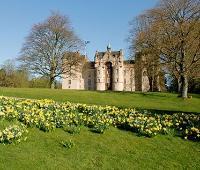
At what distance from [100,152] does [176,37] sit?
1439 inches

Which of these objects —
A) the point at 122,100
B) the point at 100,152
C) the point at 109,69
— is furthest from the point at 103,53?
the point at 100,152

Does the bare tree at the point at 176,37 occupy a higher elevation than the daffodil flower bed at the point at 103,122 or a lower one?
higher

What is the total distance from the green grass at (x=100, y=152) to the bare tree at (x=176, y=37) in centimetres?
3474

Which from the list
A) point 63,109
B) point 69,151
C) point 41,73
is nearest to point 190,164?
point 69,151

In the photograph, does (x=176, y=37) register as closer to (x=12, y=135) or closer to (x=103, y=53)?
(x=12, y=135)

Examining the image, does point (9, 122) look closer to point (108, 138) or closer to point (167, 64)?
point (108, 138)

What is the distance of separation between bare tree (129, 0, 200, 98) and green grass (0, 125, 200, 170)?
34743 mm

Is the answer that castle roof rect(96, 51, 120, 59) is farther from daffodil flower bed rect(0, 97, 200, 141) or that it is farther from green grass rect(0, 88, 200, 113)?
daffodil flower bed rect(0, 97, 200, 141)

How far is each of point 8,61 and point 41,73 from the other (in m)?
35.0

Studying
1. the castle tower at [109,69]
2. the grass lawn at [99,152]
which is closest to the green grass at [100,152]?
the grass lawn at [99,152]

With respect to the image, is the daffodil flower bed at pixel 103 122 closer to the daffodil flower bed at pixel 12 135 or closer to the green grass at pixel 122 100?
the daffodil flower bed at pixel 12 135

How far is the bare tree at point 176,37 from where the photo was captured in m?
45.2

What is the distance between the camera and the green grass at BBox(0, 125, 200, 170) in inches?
377

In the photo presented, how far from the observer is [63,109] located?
14703mm
